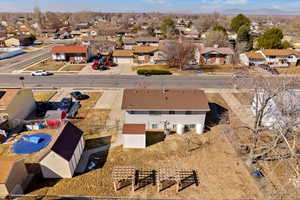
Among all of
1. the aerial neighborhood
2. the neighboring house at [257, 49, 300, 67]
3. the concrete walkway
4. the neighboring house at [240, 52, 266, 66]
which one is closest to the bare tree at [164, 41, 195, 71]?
the aerial neighborhood

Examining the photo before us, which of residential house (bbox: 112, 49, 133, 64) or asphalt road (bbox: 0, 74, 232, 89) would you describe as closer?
asphalt road (bbox: 0, 74, 232, 89)

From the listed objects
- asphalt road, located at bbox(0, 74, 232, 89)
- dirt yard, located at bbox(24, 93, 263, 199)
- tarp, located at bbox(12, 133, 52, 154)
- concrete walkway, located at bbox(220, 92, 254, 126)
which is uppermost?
asphalt road, located at bbox(0, 74, 232, 89)

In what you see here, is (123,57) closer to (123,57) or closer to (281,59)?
(123,57)

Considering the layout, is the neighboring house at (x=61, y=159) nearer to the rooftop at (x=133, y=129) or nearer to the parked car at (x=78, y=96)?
the rooftop at (x=133, y=129)

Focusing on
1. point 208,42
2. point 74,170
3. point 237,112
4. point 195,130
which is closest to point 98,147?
point 74,170

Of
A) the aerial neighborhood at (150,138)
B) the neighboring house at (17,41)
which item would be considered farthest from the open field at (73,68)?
the neighboring house at (17,41)

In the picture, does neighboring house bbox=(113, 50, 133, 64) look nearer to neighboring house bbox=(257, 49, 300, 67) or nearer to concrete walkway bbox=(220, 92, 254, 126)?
concrete walkway bbox=(220, 92, 254, 126)

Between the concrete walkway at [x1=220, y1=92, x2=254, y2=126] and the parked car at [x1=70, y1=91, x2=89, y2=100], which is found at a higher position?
the parked car at [x1=70, y1=91, x2=89, y2=100]
